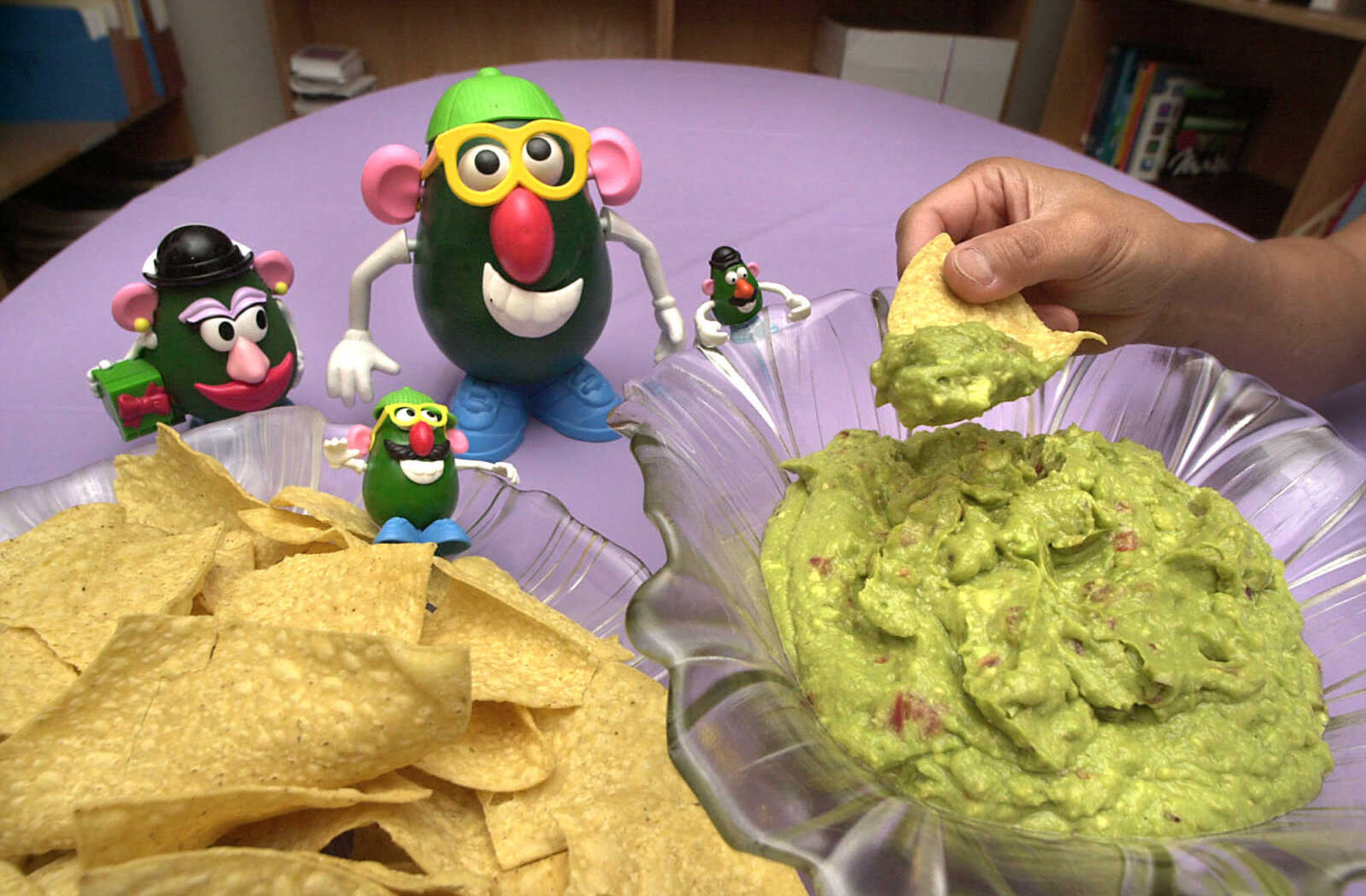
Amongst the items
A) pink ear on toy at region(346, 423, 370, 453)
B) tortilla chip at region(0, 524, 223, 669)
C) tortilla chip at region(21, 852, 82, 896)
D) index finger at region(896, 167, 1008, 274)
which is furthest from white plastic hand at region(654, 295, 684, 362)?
tortilla chip at region(21, 852, 82, 896)

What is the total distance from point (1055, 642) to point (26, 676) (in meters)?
1.12

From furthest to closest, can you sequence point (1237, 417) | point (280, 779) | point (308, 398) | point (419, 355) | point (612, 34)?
point (612, 34) < point (419, 355) < point (308, 398) < point (1237, 417) < point (280, 779)

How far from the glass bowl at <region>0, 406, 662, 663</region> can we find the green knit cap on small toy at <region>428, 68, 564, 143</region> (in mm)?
464

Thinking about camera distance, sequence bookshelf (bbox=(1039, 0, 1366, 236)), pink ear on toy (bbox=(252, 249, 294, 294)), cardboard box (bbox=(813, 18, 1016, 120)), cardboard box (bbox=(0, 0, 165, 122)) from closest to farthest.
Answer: pink ear on toy (bbox=(252, 249, 294, 294))
bookshelf (bbox=(1039, 0, 1366, 236))
cardboard box (bbox=(0, 0, 165, 122))
cardboard box (bbox=(813, 18, 1016, 120))

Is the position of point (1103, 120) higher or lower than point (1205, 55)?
lower

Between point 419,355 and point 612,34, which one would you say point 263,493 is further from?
point 612,34

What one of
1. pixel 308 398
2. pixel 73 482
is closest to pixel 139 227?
pixel 308 398

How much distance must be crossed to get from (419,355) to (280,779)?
92cm

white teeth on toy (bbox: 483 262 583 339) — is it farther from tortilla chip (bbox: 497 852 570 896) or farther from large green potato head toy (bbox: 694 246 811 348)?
tortilla chip (bbox: 497 852 570 896)

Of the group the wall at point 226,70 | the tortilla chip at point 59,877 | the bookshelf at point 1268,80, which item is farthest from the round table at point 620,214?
the wall at point 226,70

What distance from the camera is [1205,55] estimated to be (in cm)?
375

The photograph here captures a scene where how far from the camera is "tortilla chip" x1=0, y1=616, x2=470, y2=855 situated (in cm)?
86

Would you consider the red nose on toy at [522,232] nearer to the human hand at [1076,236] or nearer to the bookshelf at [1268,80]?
the human hand at [1076,236]

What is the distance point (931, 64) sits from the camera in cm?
382
